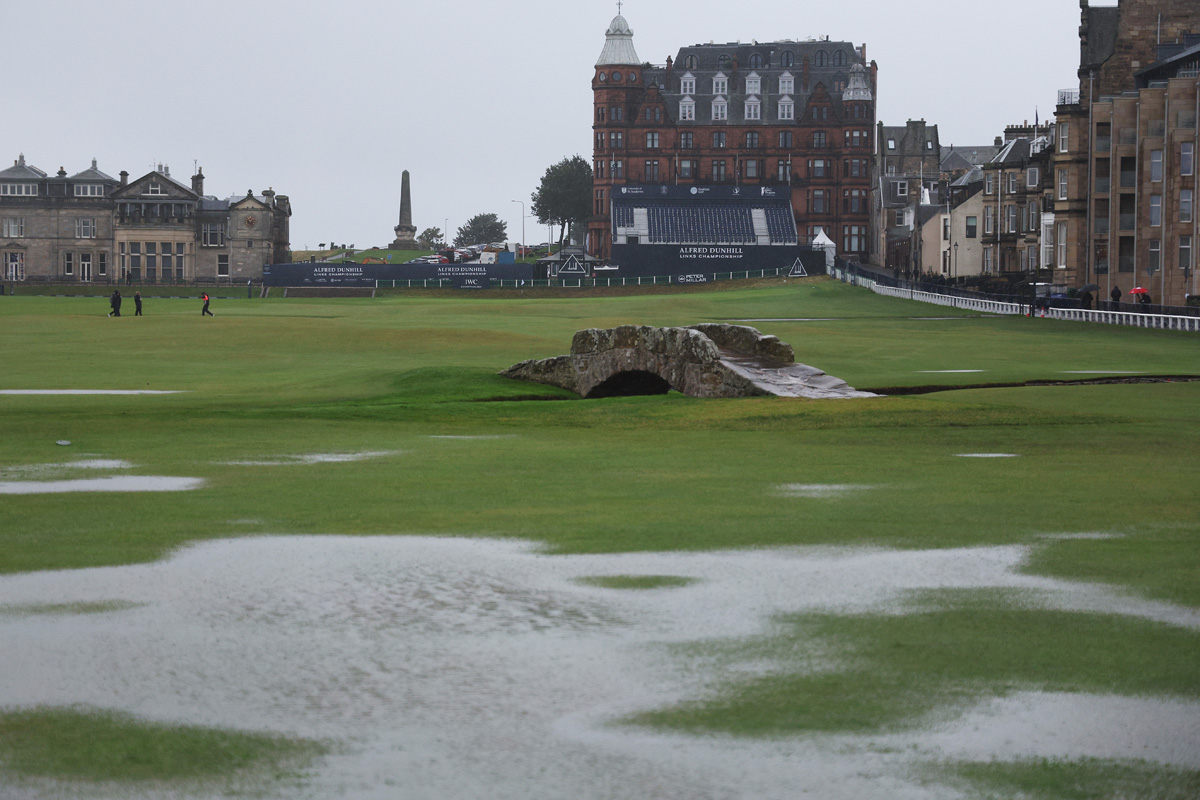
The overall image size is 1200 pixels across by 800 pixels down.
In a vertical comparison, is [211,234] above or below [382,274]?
above

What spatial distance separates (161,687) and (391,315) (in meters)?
74.4

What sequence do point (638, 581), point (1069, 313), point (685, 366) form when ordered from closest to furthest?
point (638, 581) < point (685, 366) < point (1069, 313)

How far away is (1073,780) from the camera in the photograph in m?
5.52

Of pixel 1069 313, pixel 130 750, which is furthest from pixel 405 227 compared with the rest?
pixel 130 750

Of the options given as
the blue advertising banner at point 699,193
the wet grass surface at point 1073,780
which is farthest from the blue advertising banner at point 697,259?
the wet grass surface at point 1073,780

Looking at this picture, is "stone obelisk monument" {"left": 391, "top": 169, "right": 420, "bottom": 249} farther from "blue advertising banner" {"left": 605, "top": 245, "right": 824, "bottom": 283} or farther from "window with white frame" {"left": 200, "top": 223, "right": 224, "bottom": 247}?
"blue advertising banner" {"left": 605, "top": 245, "right": 824, "bottom": 283}

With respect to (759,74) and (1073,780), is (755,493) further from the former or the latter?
(759,74)

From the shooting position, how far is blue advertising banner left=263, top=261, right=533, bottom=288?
13450 centimetres

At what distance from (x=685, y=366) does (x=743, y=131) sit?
14643 cm

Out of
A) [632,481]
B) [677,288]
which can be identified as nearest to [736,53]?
[677,288]

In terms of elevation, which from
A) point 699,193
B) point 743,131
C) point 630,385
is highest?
point 743,131

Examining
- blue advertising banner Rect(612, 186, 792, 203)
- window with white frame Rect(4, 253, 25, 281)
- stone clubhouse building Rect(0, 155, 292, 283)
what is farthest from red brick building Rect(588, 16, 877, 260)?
window with white frame Rect(4, 253, 25, 281)

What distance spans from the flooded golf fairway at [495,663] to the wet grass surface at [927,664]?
17 cm

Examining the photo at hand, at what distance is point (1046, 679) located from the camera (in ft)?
22.5
